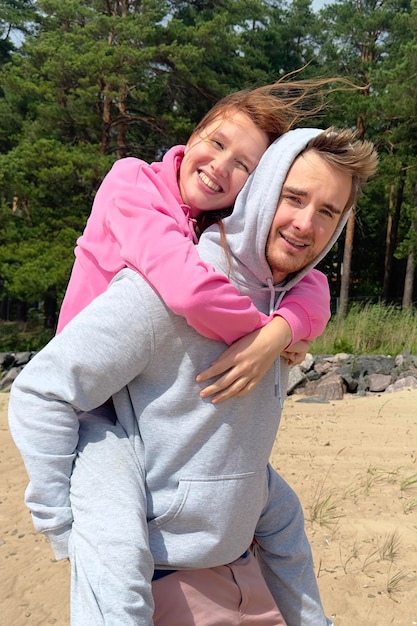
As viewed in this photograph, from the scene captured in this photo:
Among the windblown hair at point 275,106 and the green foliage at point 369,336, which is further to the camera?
the green foliage at point 369,336

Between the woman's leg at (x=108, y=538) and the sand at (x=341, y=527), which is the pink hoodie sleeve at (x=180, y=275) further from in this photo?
the sand at (x=341, y=527)

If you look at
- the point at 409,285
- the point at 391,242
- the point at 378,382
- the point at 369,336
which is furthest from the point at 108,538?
the point at 391,242

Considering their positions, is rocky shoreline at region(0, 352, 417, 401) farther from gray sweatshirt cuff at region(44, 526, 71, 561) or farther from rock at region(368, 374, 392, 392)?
gray sweatshirt cuff at region(44, 526, 71, 561)

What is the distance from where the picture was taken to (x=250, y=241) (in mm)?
1270

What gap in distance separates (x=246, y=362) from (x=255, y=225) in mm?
275

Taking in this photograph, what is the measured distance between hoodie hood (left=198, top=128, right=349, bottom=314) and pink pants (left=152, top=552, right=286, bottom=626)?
560 mm

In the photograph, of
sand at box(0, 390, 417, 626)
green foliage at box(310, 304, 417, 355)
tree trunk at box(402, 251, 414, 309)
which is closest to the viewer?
sand at box(0, 390, 417, 626)

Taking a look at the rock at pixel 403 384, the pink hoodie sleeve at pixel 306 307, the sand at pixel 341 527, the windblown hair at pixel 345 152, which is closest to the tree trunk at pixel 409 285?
the rock at pixel 403 384

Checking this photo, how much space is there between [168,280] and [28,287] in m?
11.9

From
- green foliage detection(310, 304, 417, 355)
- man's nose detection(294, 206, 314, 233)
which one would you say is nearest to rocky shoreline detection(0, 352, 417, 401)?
green foliage detection(310, 304, 417, 355)

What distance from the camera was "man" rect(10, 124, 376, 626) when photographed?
3.59ft

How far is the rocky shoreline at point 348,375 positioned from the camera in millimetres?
7180

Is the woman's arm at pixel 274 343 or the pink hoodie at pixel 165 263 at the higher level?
the pink hoodie at pixel 165 263

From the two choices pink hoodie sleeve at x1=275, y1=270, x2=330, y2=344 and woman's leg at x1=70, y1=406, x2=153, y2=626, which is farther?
pink hoodie sleeve at x1=275, y1=270, x2=330, y2=344
